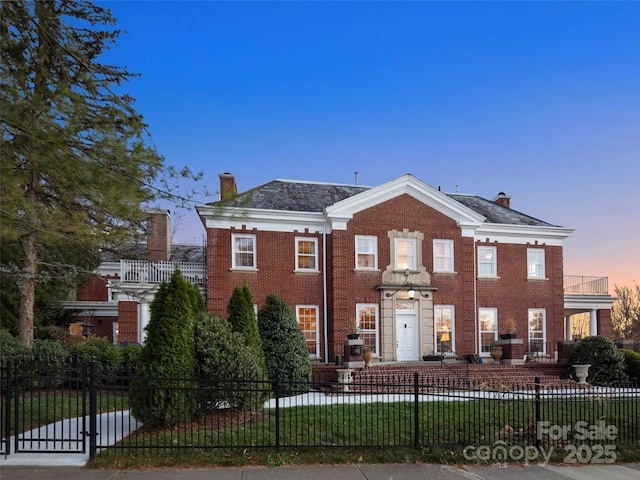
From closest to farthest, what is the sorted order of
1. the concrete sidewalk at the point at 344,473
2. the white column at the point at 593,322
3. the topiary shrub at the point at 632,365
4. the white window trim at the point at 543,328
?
the concrete sidewalk at the point at 344,473, the topiary shrub at the point at 632,365, the white window trim at the point at 543,328, the white column at the point at 593,322

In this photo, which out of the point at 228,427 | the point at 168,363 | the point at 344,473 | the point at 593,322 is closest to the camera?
the point at 344,473

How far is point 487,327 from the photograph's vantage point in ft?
76.5

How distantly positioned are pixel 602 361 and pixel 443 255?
748 cm

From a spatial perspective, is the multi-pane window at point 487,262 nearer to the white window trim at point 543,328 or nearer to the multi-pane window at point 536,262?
the multi-pane window at point 536,262

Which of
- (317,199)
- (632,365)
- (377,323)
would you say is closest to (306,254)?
(317,199)

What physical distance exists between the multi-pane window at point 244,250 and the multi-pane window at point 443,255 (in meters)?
8.18

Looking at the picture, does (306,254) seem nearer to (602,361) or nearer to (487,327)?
(487,327)

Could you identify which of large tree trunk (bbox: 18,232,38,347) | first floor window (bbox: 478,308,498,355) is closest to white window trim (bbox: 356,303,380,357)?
first floor window (bbox: 478,308,498,355)

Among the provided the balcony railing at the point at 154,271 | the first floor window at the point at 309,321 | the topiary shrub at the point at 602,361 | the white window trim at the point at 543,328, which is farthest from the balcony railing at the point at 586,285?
the balcony railing at the point at 154,271

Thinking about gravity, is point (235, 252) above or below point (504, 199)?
below

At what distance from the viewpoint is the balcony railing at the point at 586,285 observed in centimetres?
2666

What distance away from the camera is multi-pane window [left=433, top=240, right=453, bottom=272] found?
2245cm

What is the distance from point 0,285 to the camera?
19156 millimetres

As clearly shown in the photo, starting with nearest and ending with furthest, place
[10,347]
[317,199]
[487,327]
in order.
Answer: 1. [10,347]
2. [317,199]
3. [487,327]
